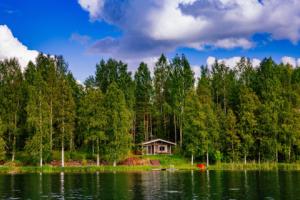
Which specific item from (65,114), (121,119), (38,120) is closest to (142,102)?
(121,119)

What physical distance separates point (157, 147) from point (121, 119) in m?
19.5

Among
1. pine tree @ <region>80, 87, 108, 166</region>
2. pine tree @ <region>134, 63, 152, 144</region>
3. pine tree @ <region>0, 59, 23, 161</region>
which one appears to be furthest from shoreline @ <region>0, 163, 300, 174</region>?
pine tree @ <region>134, 63, 152, 144</region>

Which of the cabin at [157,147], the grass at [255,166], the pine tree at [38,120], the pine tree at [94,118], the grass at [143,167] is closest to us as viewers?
the grass at [143,167]

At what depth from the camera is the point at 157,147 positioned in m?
104

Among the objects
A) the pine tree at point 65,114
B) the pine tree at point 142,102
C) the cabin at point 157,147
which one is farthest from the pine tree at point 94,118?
the pine tree at point 142,102

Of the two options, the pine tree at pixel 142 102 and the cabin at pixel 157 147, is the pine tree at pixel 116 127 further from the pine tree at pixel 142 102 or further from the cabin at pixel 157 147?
the pine tree at pixel 142 102

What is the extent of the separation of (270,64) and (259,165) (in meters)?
30.3

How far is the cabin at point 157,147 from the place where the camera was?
10362cm

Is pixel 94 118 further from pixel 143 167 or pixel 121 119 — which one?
pixel 143 167

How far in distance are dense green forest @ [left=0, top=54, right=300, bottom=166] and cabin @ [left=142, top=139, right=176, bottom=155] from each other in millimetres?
2526

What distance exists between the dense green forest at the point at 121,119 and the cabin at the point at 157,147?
2.53 m

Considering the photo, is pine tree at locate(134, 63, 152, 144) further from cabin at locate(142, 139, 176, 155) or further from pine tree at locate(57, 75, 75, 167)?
pine tree at locate(57, 75, 75, 167)

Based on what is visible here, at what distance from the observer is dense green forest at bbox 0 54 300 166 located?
8594cm

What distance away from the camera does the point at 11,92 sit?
92.8 metres
